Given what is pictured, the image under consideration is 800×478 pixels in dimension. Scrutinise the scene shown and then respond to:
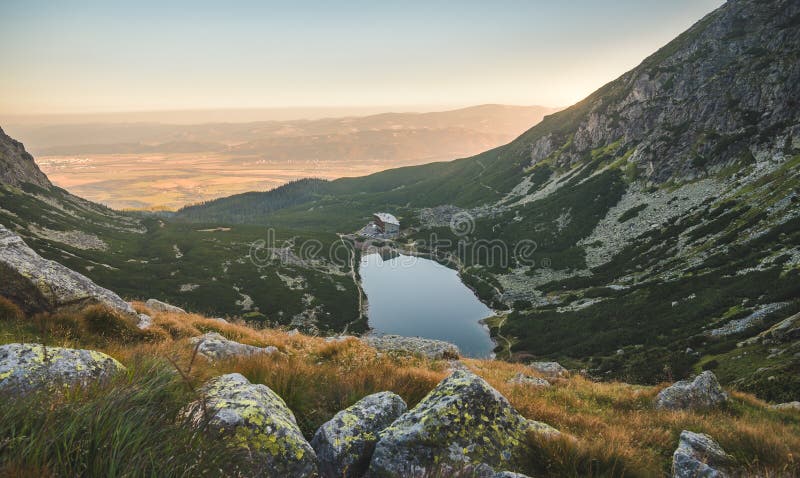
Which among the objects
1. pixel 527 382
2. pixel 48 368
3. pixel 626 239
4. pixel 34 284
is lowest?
pixel 626 239

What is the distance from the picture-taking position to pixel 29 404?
11.3 ft

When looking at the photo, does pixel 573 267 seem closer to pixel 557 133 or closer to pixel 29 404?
pixel 29 404

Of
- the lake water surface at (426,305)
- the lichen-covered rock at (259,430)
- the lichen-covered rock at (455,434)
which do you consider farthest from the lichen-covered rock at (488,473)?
the lake water surface at (426,305)

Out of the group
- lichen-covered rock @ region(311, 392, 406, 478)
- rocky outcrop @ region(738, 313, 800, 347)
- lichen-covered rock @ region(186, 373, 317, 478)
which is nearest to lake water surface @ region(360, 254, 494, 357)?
rocky outcrop @ region(738, 313, 800, 347)

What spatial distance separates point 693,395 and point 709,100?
Result: 112 meters

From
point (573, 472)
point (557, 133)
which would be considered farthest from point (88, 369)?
point (557, 133)

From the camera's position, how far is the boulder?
10320mm

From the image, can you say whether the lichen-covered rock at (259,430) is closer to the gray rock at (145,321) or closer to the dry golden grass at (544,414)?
the dry golden grass at (544,414)

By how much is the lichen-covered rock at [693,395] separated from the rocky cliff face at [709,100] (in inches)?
3109

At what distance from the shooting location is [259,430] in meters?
4.90

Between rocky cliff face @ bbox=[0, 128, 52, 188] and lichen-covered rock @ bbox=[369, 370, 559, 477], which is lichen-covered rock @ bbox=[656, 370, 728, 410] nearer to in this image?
lichen-covered rock @ bbox=[369, 370, 559, 477]

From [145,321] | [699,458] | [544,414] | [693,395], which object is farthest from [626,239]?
[145,321]

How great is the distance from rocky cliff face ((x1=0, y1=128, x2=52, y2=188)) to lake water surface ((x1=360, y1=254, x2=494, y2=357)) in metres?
153

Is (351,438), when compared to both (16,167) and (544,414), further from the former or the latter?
(16,167)
